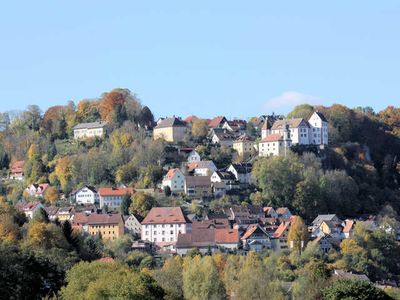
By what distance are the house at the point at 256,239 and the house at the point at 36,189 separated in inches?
837

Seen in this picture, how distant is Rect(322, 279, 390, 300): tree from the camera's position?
52.4 m

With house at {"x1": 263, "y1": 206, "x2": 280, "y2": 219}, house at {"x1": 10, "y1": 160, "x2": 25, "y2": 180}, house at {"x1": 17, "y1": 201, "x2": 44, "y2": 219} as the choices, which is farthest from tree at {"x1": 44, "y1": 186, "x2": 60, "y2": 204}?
house at {"x1": 263, "y1": 206, "x2": 280, "y2": 219}

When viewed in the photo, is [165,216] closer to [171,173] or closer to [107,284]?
[171,173]

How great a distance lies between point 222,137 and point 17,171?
1939 centimetres

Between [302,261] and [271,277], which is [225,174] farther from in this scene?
[271,277]

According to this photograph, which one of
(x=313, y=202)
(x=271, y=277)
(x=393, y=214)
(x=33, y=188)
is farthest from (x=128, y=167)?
(x=271, y=277)

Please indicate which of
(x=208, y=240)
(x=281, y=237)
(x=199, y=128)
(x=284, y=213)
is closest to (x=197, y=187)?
(x=284, y=213)

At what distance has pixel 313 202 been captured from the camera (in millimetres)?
96500

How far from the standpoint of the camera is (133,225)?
90.4 metres

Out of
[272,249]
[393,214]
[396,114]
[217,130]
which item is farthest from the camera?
[396,114]

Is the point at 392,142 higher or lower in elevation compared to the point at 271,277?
higher

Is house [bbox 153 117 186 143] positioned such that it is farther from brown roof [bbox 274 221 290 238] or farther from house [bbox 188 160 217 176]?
brown roof [bbox 274 221 290 238]

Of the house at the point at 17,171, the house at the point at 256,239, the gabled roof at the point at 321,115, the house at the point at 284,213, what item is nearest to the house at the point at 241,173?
the house at the point at 284,213

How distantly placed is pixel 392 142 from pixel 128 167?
2986cm
